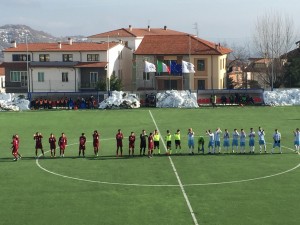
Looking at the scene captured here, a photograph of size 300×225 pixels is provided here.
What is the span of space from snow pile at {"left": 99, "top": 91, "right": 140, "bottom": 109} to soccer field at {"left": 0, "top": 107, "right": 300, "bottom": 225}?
17037mm

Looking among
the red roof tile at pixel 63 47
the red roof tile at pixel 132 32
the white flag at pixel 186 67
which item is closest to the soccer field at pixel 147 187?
the white flag at pixel 186 67

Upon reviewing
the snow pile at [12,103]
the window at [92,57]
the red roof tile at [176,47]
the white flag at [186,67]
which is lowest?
the snow pile at [12,103]

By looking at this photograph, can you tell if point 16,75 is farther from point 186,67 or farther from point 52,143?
point 52,143

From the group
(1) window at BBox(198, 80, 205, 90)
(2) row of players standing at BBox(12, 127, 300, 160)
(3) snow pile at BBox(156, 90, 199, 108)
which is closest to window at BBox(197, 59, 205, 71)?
(1) window at BBox(198, 80, 205, 90)

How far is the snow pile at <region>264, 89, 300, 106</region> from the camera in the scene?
190ft

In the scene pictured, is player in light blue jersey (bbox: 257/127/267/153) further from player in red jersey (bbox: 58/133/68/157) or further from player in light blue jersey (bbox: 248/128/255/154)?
player in red jersey (bbox: 58/133/68/157)

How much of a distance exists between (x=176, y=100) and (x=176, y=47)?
66.7 ft

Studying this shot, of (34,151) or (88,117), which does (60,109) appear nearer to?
(88,117)

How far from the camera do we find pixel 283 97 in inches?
2295

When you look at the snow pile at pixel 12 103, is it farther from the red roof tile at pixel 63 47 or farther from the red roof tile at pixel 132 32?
the red roof tile at pixel 132 32

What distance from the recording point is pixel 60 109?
58.2 m

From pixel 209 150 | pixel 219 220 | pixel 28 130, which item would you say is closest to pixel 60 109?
pixel 28 130

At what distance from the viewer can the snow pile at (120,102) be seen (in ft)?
190

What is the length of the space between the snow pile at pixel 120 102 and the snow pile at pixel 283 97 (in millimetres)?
13904
